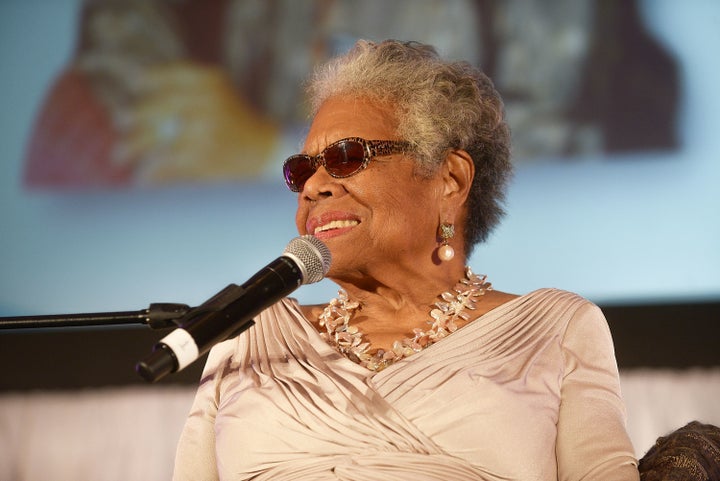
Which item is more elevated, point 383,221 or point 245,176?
point 245,176

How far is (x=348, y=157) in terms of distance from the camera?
2551mm

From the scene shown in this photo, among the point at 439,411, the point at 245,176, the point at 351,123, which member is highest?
the point at 245,176

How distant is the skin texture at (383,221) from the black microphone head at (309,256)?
515 millimetres

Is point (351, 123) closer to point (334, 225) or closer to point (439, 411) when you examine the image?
point (334, 225)

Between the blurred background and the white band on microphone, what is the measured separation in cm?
184

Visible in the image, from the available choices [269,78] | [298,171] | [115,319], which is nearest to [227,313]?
[115,319]

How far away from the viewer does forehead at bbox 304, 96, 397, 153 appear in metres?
2.61

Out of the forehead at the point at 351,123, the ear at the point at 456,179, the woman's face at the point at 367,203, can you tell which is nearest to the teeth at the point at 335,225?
the woman's face at the point at 367,203

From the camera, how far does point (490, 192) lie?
9.55ft

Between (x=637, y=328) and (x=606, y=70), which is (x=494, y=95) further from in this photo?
(x=637, y=328)

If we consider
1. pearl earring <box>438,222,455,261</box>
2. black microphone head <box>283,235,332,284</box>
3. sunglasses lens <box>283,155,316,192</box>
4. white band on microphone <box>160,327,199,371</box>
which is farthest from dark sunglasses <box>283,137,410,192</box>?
white band on microphone <box>160,327,199,371</box>

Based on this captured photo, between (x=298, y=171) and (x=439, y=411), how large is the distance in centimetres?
81

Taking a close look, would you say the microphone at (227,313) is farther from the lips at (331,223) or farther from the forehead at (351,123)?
the forehead at (351,123)

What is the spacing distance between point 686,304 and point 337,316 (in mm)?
1455
